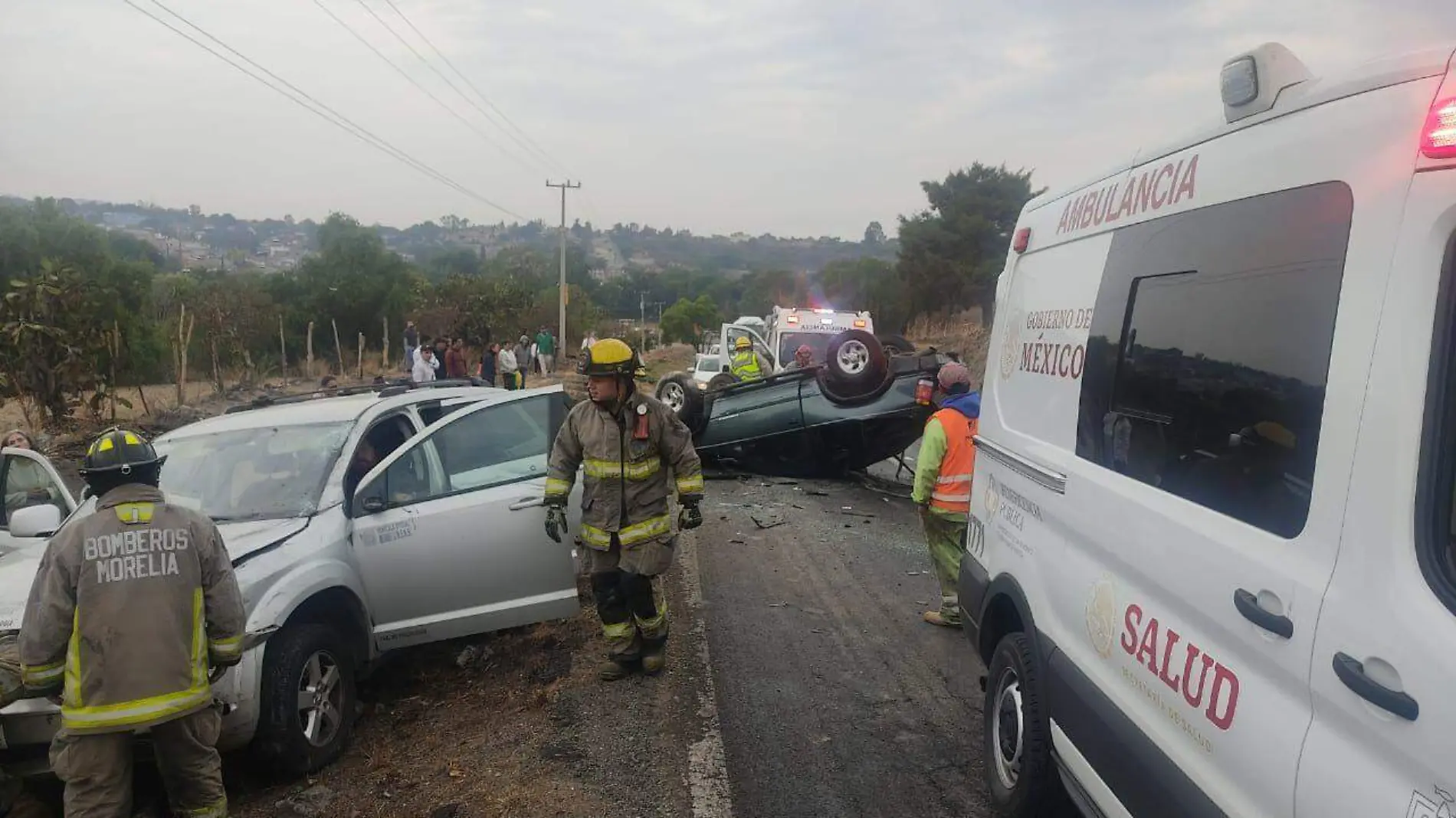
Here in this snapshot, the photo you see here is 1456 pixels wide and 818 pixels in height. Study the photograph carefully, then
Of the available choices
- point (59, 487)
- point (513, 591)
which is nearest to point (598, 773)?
point (513, 591)

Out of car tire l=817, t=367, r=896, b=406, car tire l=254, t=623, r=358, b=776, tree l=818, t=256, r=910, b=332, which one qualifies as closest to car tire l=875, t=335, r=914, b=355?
car tire l=817, t=367, r=896, b=406

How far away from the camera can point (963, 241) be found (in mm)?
41625

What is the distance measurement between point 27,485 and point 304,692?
2.50 m

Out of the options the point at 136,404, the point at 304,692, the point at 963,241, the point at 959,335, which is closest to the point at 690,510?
the point at 304,692

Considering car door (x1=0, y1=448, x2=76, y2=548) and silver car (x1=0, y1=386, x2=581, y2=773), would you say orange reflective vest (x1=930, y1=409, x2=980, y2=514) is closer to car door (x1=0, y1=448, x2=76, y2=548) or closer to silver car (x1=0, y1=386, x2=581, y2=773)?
silver car (x1=0, y1=386, x2=581, y2=773)

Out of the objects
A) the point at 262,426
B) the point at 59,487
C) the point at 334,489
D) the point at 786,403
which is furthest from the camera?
the point at 786,403

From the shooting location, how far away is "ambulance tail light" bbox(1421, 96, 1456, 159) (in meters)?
1.48

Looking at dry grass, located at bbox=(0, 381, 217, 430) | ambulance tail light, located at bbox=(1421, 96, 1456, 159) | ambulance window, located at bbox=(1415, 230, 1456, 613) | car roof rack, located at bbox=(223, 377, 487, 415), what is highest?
ambulance tail light, located at bbox=(1421, 96, 1456, 159)

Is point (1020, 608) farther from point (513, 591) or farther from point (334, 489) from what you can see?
point (334, 489)

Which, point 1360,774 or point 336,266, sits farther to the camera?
point 336,266

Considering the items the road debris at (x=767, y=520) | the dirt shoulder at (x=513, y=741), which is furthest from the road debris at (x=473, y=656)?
the road debris at (x=767, y=520)

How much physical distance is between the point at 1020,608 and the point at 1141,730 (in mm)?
981

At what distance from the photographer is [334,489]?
4551mm

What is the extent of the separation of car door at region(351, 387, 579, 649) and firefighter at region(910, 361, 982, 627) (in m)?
2.20
